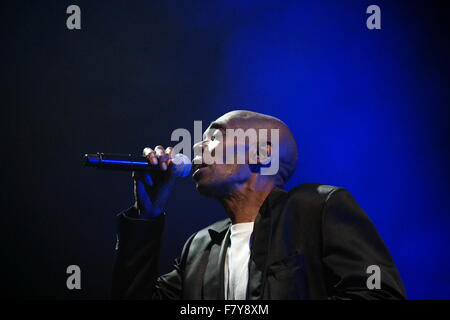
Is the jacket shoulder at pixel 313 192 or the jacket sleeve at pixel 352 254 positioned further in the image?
the jacket shoulder at pixel 313 192

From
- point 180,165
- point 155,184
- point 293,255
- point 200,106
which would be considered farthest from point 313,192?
point 200,106

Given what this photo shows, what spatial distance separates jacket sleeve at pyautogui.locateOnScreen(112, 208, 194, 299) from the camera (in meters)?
1.62

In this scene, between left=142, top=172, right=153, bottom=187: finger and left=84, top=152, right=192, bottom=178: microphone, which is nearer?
left=84, top=152, right=192, bottom=178: microphone

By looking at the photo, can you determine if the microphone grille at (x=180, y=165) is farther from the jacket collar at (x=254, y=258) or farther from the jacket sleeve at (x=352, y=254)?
the jacket sleeve at (x=352, y=254)

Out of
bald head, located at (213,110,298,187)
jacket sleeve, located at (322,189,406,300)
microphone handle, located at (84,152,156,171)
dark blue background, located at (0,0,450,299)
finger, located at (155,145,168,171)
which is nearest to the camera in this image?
jacket sleeve, located at (322,189,406,300)

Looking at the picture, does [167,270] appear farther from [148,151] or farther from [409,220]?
[409,220]

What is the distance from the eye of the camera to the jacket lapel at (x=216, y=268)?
4.91ft

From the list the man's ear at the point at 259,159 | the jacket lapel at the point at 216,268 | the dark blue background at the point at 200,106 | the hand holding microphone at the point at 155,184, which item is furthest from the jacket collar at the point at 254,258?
the dark blue background at the point at 200,106

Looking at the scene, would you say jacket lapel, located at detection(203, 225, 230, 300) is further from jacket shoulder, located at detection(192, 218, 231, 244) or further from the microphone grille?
the microphone grille

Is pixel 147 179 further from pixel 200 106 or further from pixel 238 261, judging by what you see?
pixel 200 106

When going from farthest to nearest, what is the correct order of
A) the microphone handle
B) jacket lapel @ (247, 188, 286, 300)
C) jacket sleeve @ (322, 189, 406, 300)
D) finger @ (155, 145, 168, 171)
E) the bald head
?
1. the bald head
2. finger @ (155, 145, 168, 171)
3. the microphone handle
4. jacket lapel @ (247, 188, 286, 300)
5. jacket sleeve @ (322, 189, 406, 300)

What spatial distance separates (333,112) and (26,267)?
70.1 inches

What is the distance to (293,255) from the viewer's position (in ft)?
4.58

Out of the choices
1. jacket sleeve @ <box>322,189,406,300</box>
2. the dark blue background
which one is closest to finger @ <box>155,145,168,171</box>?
jacket sleeve @ <box>322,189,406,300</box>
